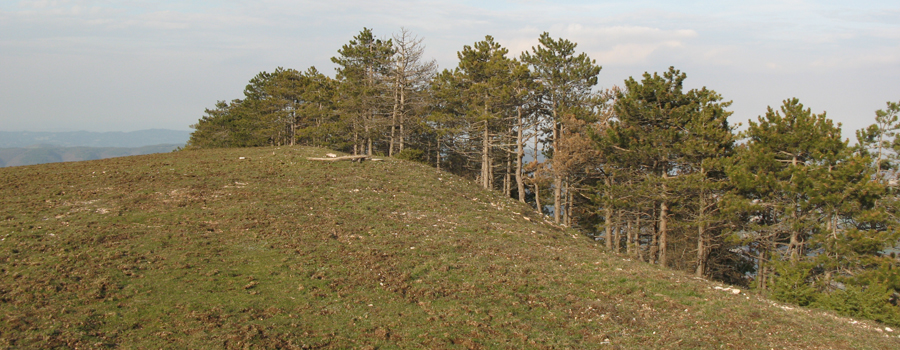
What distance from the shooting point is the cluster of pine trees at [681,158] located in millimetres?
18547

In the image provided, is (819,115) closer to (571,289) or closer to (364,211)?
(571,289)

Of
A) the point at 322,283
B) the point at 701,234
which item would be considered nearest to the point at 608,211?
the point at 701,234

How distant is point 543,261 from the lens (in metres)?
16.7

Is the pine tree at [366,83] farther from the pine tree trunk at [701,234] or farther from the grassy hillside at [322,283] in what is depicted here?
the pine tree trunk at [701,234]

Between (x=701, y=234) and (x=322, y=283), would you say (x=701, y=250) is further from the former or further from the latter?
(x=322, y=283)

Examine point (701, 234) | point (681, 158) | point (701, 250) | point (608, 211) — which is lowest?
point (701, 250)

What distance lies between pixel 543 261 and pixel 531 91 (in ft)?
65.3

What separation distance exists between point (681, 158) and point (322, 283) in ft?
65.7

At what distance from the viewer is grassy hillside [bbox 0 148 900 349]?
9867mm

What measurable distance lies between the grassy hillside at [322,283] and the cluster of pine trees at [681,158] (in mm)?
5314

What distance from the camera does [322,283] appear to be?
1291 centimetres

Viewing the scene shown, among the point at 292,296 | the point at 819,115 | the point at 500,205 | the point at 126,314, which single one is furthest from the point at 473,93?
the point at 126,314

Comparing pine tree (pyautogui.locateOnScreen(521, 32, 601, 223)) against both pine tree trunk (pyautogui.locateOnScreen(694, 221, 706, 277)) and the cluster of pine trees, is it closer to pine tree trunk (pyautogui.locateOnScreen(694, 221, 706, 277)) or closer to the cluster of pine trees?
the cluster of pine trees

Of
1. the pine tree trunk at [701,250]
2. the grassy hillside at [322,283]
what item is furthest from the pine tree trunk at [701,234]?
the grassy hillside at [322,283]
